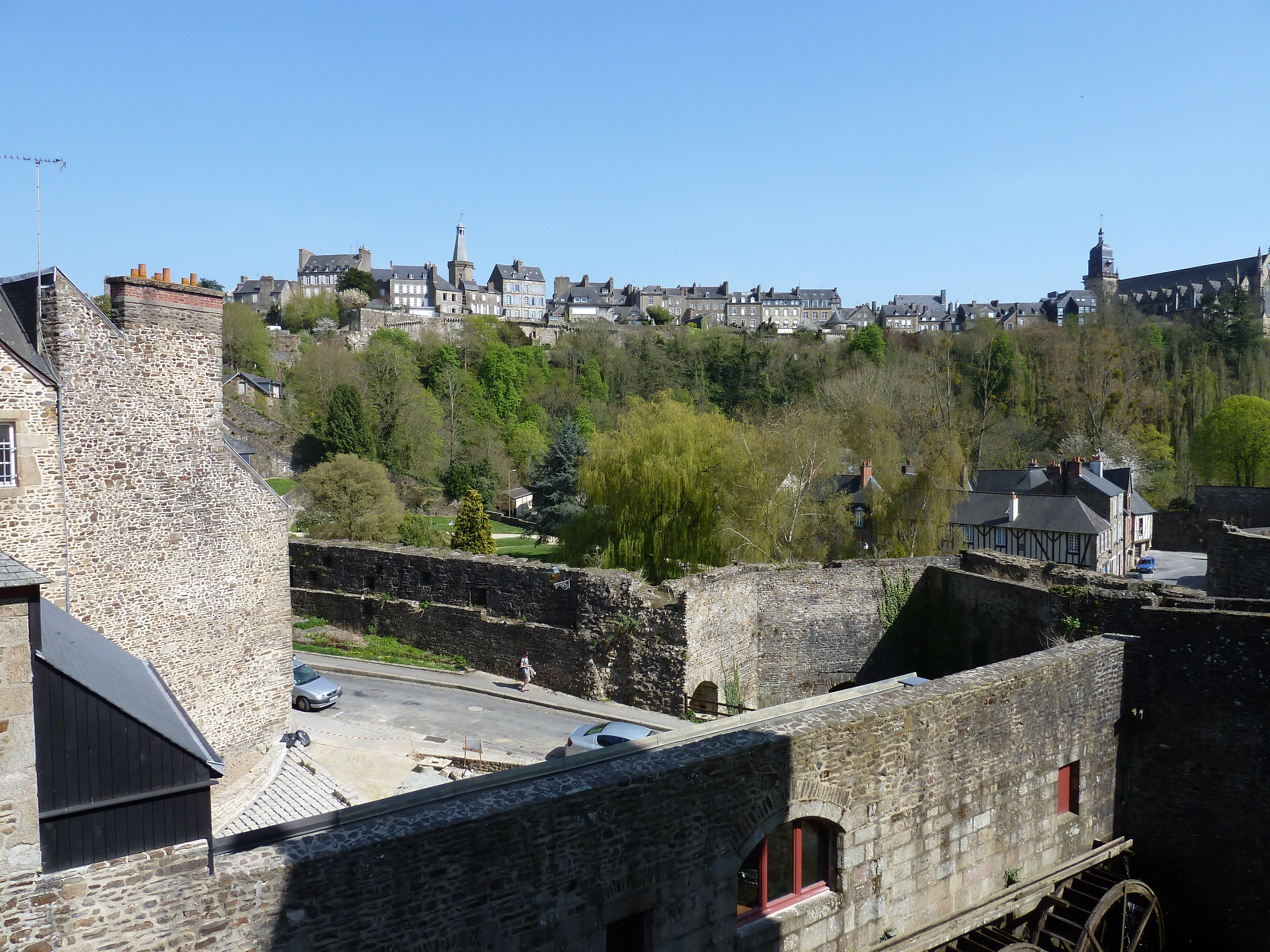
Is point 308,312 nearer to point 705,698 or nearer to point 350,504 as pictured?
point 350,504

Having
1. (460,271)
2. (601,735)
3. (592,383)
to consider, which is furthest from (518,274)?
(601,735)

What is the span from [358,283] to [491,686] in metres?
76.1

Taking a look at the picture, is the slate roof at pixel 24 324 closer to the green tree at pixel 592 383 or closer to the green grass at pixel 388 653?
the green grass at pixel 388 653

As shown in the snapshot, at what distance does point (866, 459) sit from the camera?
98.2ft

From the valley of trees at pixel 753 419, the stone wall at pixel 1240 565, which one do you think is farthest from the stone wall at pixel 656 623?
the valley of trees at pixel 753 419

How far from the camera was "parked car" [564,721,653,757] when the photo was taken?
12648 millimetres

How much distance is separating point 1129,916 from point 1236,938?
1092 mm

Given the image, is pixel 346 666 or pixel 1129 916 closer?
pixel 1129 916

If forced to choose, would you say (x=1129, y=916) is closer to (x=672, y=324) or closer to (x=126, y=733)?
(x=126, y=733)

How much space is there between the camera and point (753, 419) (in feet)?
127

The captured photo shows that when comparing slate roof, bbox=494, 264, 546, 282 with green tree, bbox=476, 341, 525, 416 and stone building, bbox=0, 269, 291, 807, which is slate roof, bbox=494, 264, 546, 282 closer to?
green tree, bbox=476, 341, 525, 416

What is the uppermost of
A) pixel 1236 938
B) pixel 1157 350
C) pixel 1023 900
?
pixel 1157 350

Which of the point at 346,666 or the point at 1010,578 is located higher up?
the point at 1010,578

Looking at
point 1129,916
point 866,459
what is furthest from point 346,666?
point 866,459
